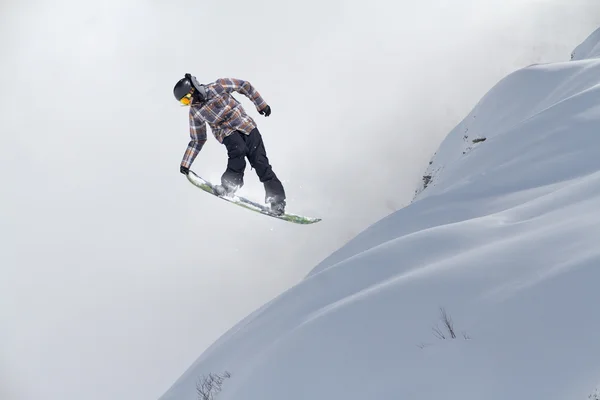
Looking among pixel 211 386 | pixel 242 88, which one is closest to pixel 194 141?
pixel 242 88

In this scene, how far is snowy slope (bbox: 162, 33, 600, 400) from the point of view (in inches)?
132

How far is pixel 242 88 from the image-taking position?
10633 mm

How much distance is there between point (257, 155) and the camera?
1107 centimetres

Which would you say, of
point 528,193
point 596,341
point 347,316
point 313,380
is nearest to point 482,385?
point 596,341

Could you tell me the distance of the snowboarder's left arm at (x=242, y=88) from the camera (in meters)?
10.5

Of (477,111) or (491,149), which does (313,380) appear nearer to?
(491,149)

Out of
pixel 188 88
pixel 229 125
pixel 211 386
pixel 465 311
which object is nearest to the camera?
pixel 465 311

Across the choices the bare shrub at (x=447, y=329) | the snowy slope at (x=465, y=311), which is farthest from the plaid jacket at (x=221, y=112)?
the bare shrub at (x=447, y=329)

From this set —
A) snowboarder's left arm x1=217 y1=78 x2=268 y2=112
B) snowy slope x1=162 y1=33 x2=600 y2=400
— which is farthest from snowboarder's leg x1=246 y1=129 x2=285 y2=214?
snowy slope x1=162 y1=33 x2=600 y2=400

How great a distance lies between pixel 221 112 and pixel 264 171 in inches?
58.0

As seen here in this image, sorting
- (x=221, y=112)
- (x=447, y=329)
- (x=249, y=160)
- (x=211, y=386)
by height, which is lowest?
(x=447, y=329)

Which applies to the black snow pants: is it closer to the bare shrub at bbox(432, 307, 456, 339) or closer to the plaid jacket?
the plaid jacket

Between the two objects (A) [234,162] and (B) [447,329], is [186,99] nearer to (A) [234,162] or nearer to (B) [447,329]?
(A) [234,162]

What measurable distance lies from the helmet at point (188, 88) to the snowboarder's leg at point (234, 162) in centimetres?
99
